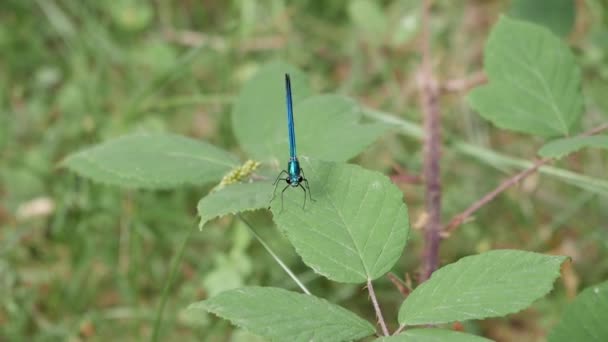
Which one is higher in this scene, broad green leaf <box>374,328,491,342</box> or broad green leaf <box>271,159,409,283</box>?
broad green leaf <box>271,159,409,283</box>

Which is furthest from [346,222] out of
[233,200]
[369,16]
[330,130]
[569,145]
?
[369,16]

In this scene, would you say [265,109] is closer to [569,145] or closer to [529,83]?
[529,83]

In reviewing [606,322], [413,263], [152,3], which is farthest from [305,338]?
[152,3]

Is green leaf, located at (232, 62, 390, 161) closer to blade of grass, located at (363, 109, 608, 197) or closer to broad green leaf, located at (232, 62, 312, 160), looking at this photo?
broad green leaf, located at (232, 62, 312, 160)

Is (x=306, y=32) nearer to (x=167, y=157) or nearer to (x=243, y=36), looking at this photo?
(x=243, y=36)

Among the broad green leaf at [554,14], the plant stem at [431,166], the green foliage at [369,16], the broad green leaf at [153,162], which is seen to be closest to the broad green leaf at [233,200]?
the broad green leaf at [153,162]

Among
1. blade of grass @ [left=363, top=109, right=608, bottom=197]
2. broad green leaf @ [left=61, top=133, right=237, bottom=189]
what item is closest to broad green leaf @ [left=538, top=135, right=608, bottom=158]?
blade of grass @ [left=363, top=109, right=608, bottom=197]
